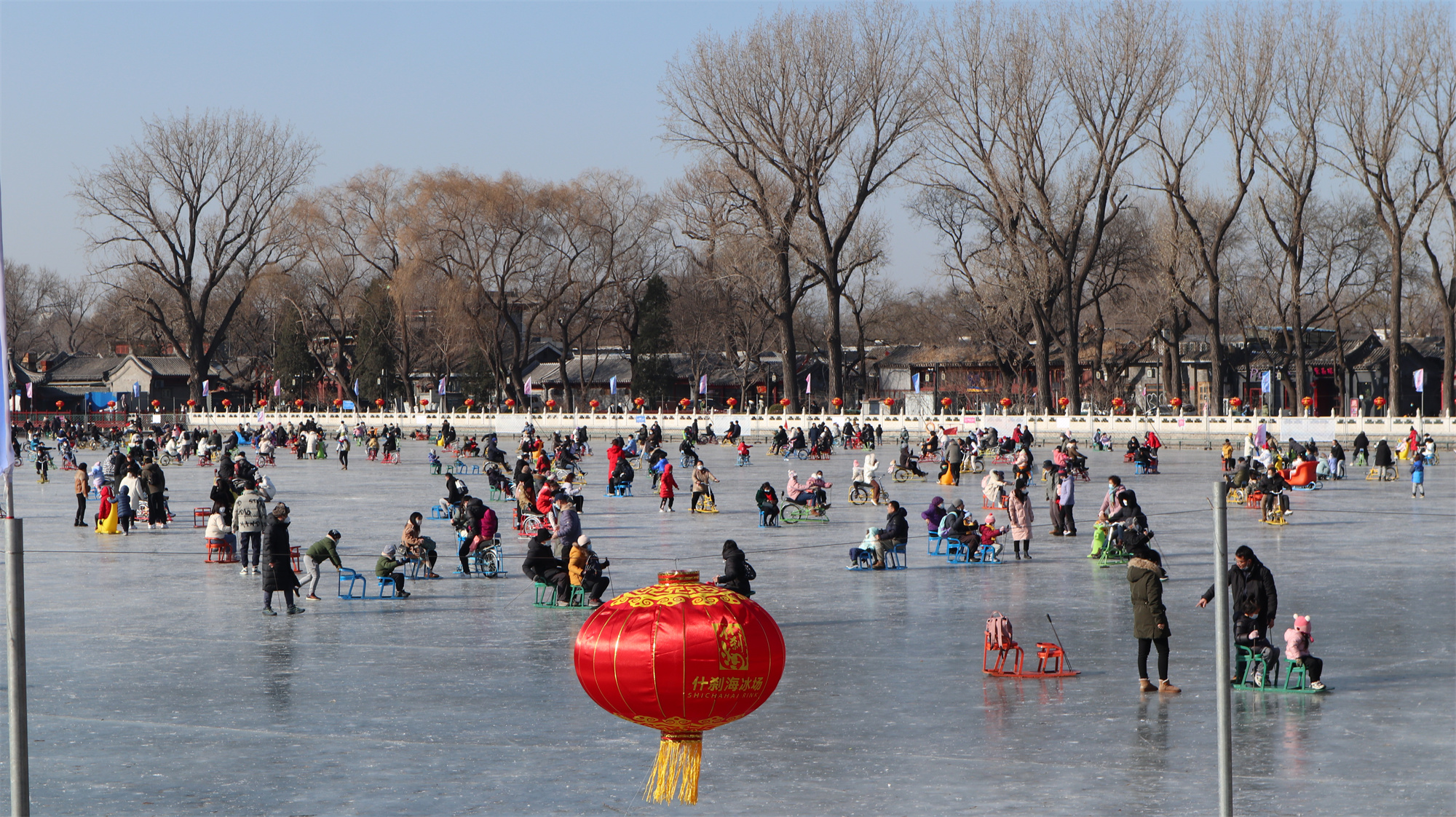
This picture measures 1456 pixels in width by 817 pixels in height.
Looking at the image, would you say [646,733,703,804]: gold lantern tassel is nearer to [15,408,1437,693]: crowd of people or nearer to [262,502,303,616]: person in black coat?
[15,408,1437,693]: crowd of people

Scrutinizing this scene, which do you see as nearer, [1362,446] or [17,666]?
[17,666]

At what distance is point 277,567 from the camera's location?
15227 millimetres

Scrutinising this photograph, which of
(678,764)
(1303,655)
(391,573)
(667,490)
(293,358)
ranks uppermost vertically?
(293,358)

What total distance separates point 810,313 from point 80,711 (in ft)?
303

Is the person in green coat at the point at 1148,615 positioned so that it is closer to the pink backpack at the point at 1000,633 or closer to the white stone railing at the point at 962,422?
the pink backpack at the point at 1000,633

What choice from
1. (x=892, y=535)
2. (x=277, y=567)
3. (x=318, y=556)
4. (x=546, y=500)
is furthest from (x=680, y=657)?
(x=546, y=500)

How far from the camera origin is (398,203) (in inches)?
3098

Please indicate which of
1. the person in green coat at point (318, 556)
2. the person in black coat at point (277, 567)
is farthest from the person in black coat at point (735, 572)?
the person in black coat at point (277, 567)

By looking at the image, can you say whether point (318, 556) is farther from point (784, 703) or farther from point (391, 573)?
point (784, 703)

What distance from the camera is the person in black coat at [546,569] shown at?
15.8m

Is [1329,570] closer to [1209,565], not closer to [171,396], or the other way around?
[1209,565]

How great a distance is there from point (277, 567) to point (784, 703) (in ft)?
22.0

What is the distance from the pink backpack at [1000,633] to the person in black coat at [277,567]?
24.3ft

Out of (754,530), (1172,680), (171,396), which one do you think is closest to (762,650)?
(1172,680)
